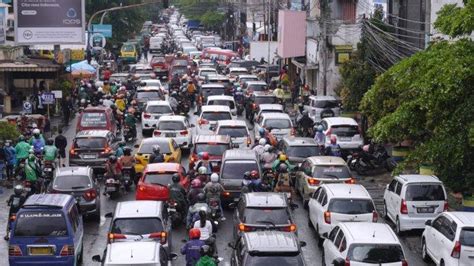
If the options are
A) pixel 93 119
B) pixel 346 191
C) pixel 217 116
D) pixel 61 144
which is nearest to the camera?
pixel 346 191

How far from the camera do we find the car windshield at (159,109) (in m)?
44.0

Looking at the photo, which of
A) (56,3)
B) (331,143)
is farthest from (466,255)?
(56,3)

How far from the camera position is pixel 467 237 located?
20.5 meters

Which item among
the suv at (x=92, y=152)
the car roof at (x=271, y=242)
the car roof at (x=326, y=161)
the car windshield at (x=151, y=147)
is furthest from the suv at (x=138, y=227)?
the suv at (x=92, y=152)

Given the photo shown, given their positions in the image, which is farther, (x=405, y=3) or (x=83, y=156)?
(x=405, y=3)

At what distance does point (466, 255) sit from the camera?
20.3 meters

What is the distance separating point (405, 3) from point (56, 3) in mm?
18855

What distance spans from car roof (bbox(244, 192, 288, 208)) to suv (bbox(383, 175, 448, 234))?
373 centimetres

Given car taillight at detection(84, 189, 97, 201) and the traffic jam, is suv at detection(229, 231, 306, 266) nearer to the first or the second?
the traffic jam

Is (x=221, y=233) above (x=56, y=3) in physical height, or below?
below

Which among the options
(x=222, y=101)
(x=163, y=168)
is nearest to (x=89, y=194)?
(x=163, y=168)

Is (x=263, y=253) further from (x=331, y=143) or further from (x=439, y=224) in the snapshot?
(x=331, y=143)

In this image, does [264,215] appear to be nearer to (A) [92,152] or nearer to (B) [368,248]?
Result: (B) [368,248]

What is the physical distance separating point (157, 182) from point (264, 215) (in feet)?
18.4
